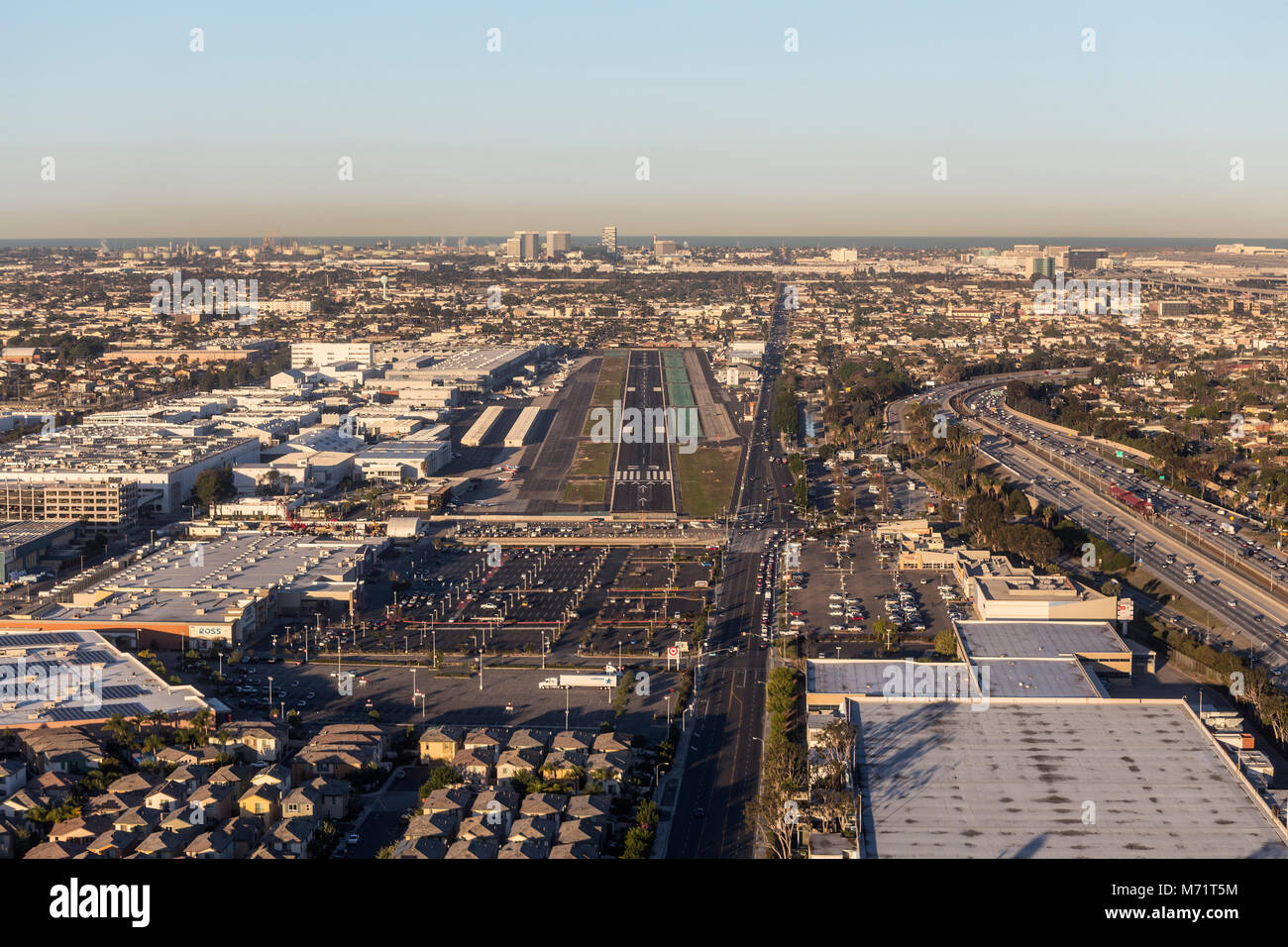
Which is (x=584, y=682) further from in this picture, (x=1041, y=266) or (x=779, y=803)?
(x=1041, y=266)

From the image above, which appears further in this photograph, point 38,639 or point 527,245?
point 527,245

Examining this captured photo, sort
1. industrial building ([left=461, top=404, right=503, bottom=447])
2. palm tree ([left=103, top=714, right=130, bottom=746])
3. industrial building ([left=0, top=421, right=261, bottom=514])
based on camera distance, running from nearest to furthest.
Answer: palm tree ([left=103, top=714, right=130, bottom=746])
industrial building ([left=0, top=421, right=261, bottom=514])
industrial building ([left=461, top=404, right=503, bottom=447])

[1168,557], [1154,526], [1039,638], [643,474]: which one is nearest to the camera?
[1039,638]

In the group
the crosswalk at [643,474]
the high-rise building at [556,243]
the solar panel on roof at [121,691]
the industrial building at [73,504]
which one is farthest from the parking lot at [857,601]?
the high-rise building at [556,243]

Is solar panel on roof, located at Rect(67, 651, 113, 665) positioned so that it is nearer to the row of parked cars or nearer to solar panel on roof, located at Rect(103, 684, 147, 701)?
solar panel on roof, located at Rect(103, 684, 147, 701)

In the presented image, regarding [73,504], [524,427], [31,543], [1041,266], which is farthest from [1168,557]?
[1041,266]

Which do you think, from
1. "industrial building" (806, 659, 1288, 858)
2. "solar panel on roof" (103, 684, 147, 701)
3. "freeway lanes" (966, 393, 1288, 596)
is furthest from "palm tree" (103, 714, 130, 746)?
→ "freeway lanes" (966, 393, 1288, 596)
